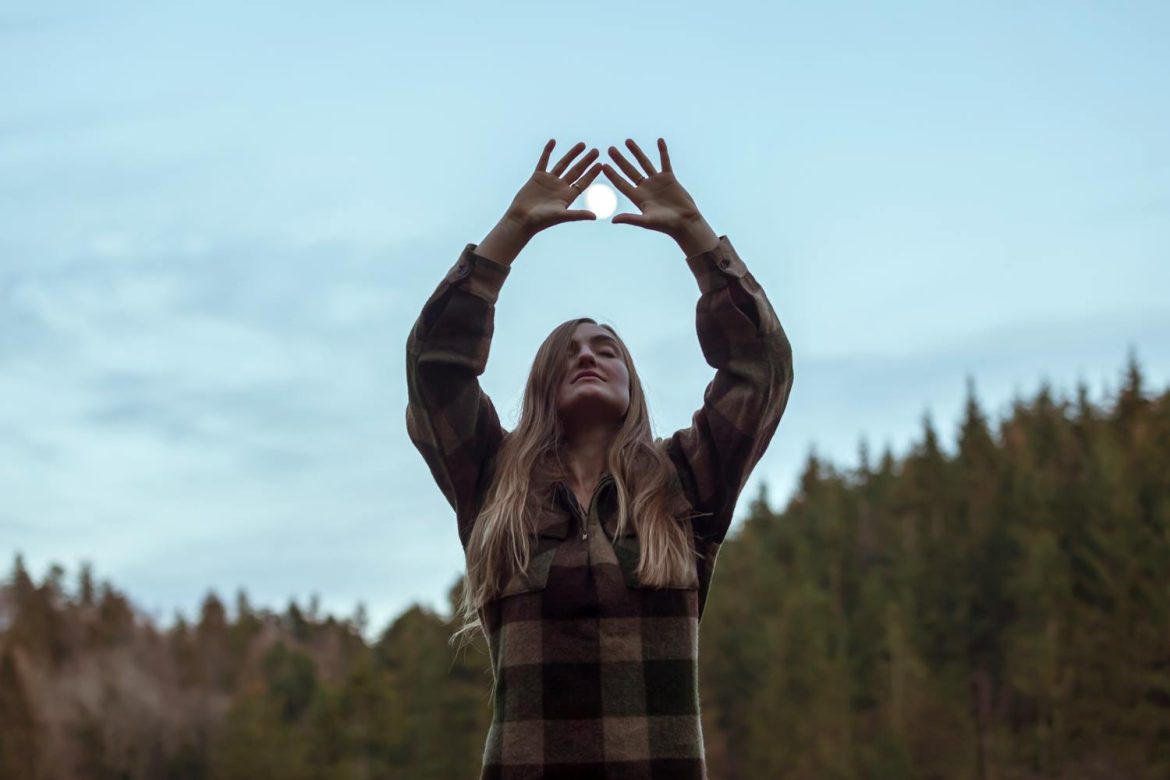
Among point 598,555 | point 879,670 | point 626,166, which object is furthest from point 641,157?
point 879,670

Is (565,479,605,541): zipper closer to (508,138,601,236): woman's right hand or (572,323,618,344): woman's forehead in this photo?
(572,323,618,344): woman's forehead

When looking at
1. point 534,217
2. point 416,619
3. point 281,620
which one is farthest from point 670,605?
point 281,620

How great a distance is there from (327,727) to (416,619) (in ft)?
33.2

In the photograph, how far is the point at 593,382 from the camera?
14.8 feet

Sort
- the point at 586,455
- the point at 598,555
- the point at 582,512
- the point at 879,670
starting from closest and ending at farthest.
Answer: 1. the point at 598,555
2. the point at 582,512
3. the point at 586,455
4. the point at 879,670

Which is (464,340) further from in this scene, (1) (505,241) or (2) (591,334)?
(2) (591,334)

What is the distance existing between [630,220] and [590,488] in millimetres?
758

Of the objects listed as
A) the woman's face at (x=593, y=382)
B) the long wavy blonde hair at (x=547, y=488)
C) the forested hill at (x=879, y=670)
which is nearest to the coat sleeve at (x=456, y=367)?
the long wavy blonde hair at (x=547, y=488)

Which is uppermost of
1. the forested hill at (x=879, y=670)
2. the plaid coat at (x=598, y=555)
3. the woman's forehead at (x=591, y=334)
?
the forested hill at (x=879, y=670)

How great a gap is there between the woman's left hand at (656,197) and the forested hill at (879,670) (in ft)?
159

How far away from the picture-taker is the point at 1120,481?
62.8m

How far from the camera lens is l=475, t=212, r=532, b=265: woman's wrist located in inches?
176

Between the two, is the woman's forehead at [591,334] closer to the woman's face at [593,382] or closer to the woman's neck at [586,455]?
the woman's face at [593,382]

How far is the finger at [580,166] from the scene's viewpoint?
461 cm
